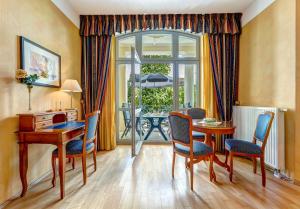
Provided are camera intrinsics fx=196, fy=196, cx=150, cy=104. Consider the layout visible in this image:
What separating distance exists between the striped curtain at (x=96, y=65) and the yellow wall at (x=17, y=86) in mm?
925

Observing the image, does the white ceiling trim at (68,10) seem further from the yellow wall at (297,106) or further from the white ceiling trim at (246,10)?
the yellow wall at (297,106)

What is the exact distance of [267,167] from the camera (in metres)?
3.26

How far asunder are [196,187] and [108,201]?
114cm

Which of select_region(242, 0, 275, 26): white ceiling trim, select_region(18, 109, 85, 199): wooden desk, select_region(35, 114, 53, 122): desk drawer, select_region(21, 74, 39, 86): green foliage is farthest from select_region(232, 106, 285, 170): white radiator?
select_region(21, 74, 39, 86): green foliage

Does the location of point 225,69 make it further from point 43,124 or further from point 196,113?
point 43,124

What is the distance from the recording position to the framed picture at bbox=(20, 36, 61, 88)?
248cm

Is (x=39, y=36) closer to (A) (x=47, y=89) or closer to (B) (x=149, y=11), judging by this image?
(A) (x=47, y=89)

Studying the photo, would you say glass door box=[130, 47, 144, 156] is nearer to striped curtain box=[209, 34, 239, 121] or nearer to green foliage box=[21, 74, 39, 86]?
striped curtain box=[209, 34, 239, 121]

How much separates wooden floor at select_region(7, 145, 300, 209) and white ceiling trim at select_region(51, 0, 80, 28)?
110 inches

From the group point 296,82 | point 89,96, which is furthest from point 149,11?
point 296,82

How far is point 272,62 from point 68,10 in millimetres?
3757

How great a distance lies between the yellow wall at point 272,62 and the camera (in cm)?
278

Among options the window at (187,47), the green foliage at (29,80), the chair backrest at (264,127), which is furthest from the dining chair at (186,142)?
the window at (187,47)

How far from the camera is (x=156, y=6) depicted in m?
3.88
